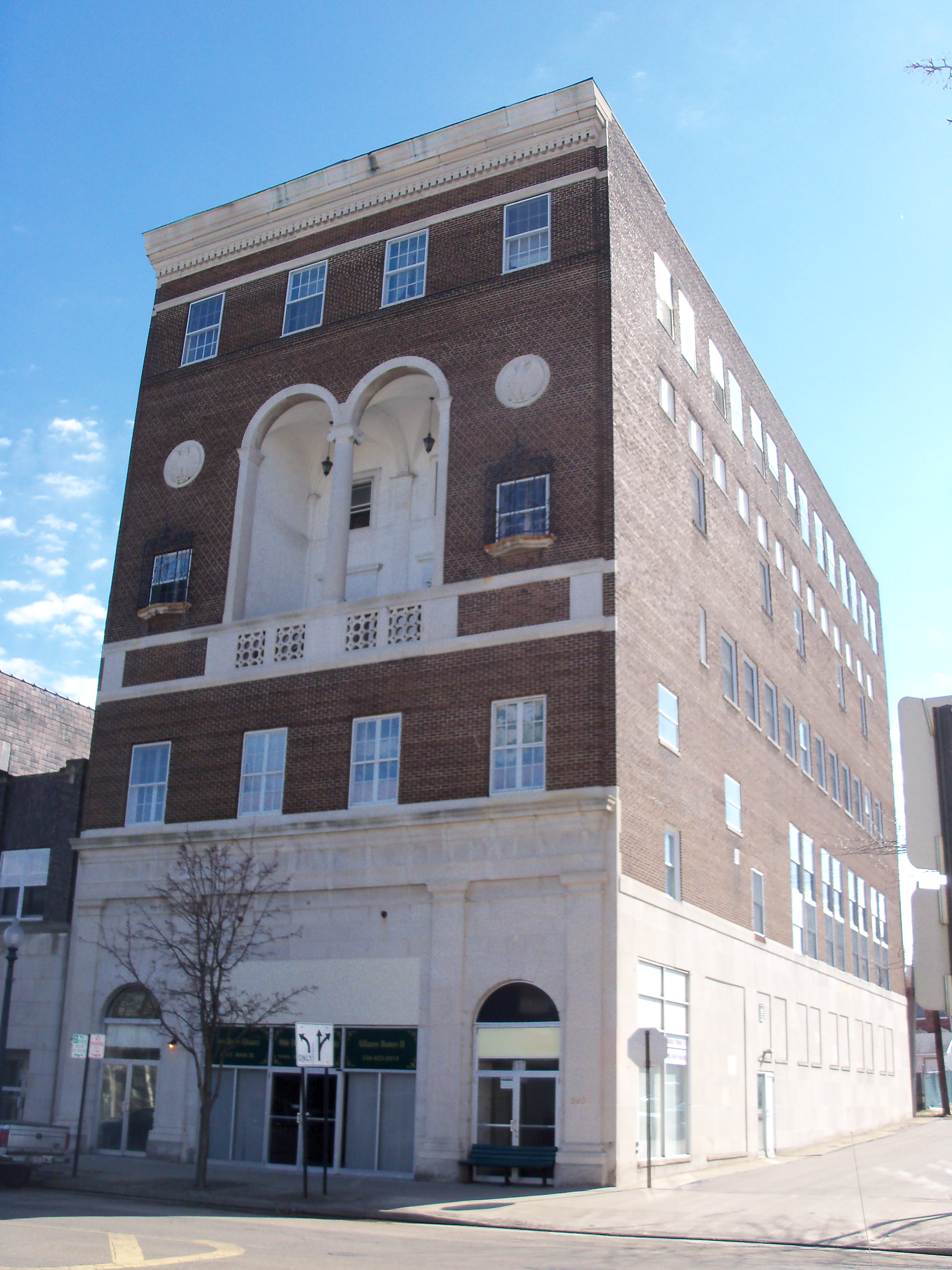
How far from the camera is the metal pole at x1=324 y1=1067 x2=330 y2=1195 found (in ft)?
70.3

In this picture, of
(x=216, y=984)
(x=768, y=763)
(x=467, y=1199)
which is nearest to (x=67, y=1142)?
(x=216, y=984)

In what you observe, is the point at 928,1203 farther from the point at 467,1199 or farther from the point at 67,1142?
the point at 67,1142

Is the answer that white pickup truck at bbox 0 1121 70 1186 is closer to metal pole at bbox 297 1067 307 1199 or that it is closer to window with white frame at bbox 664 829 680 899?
metal pole at bbox 297 1067 307 1199

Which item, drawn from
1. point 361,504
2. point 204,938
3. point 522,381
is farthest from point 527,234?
point 204,938

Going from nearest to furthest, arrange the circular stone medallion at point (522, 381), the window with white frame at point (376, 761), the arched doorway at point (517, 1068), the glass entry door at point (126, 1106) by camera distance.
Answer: the arched doorway at point (517, 1068) < the window with white frame at point (376, 761) < the glass entry door at point (126, 1106) < the circular stone medallion at point (522, 381)

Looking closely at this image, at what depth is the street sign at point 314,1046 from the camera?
20922 millimetres

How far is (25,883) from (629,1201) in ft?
62.0

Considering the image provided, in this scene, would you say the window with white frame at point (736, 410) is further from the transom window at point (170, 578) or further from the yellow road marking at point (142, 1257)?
the yellow road marking at point (142, 1257)

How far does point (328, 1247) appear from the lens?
14984mm

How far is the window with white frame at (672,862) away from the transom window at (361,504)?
12.3 metres

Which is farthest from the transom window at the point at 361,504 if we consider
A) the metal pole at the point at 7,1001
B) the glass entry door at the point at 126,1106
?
the glass entry door at the point at 126,1106

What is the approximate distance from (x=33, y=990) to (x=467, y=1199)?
14.7 metres

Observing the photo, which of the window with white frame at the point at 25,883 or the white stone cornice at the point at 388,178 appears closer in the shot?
the white stone cornice at the point at 388,178

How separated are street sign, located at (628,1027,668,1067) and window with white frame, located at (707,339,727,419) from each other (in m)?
20.8
